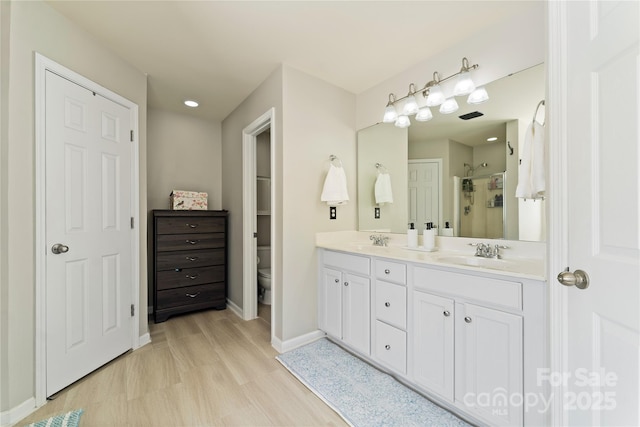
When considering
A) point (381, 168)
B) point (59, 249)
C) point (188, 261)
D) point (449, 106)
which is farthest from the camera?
point (188, 261)

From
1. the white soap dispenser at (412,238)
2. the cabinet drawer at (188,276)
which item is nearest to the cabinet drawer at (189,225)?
the cabinet drawer at (188,276)

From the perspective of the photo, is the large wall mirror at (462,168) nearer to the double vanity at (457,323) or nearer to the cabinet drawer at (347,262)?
the double vanity at (457,323)

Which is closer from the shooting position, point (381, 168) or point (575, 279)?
point (575, 279)

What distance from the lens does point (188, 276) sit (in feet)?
9.31

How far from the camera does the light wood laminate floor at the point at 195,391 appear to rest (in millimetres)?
1431

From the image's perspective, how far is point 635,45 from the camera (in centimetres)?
72

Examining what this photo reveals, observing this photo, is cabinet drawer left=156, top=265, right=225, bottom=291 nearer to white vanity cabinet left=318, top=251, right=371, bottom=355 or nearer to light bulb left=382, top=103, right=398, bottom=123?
white vanity cabinet left=318, top=251, right=371, bottom=355

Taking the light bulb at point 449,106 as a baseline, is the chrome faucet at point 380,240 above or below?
below

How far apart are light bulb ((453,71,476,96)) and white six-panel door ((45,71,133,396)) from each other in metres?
2.53

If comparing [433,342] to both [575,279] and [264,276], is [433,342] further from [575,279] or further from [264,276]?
[264,276]

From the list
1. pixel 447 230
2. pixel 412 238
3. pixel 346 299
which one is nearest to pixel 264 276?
pixel 346 299

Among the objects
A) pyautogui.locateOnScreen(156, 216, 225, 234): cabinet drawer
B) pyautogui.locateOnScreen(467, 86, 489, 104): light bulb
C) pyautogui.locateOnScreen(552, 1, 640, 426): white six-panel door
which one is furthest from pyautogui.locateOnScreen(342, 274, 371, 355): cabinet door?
pyautogui.locateOnScreen(156, 216, 225, 234): cabinet drawer

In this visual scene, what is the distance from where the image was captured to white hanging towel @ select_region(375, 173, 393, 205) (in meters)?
2.42

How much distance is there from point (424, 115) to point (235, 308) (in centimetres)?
277
